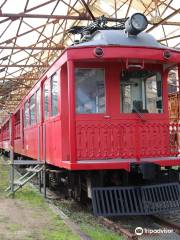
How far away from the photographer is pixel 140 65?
8.61 metres

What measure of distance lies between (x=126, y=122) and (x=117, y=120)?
174mm

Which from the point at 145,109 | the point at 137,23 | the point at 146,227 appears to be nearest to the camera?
the point at 146,227

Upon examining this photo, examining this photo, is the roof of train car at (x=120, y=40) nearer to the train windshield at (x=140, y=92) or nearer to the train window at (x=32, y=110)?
the train windshield at (x=140, y=92)

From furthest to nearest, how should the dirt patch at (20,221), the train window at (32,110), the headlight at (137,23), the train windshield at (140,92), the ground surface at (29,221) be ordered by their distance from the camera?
1. the train window at (32,110)
2. the train windshield at (140,92)
3. the headlight at (137,23)
4. the dirt patch at (20,221)
5. the ground surface at (29,221)

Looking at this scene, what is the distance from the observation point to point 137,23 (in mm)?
8586

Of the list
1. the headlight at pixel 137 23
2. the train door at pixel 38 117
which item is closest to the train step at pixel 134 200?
the headlight at pixel 137 23

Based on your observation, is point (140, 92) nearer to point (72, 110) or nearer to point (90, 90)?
point (90, 90)

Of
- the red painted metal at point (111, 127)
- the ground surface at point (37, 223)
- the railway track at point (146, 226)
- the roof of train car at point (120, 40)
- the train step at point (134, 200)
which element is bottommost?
the railway track at point (146, 226)

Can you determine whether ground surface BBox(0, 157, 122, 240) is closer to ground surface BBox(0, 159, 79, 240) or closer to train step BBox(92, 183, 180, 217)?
ground surface BBox(0, 159, 79, 240)

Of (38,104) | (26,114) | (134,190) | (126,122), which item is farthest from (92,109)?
(26,114)

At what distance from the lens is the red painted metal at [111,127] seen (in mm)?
8109

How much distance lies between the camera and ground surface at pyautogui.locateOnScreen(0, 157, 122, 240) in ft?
21.8

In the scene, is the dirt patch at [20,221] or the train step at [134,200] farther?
the train step at [134,200]

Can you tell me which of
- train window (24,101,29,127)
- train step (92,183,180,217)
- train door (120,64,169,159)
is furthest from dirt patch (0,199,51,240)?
train window (24,101,29,127)
